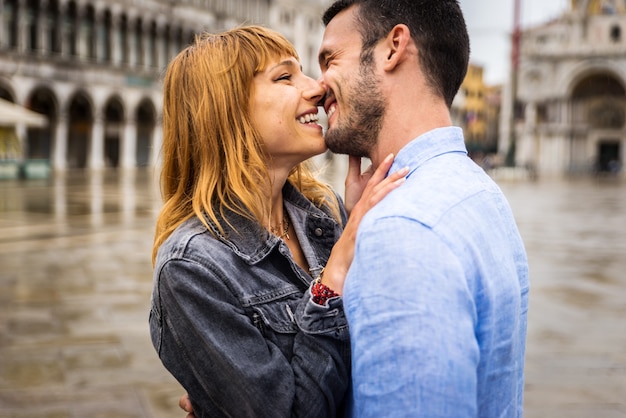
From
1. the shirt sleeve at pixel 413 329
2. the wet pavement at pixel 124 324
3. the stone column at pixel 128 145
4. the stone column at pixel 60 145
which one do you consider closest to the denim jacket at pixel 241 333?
the shirt sleeve at pixel 413 329

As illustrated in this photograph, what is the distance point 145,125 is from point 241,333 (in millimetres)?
47892

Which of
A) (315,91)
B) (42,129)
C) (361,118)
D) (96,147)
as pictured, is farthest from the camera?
(96,147)

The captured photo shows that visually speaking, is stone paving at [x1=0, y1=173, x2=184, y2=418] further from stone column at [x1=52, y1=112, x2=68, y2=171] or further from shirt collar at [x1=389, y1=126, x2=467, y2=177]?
stone column at [x1=52, y1=112, x2=68, y2=171]

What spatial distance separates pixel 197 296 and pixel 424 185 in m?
0.62

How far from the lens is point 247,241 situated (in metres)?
2.00

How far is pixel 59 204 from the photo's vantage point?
719 inches

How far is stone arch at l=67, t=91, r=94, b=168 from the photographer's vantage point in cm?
4262

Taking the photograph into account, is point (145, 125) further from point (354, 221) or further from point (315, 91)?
point (354, 221)

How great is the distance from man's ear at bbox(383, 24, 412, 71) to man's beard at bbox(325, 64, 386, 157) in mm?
61

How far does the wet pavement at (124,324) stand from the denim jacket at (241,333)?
277 centimetres

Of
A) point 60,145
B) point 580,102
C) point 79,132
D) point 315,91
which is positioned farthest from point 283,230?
point 580,102

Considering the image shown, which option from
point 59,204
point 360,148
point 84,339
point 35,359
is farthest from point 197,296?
point 59,204

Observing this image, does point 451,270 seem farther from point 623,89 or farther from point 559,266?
point 623,89

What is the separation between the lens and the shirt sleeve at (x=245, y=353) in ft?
5.69
